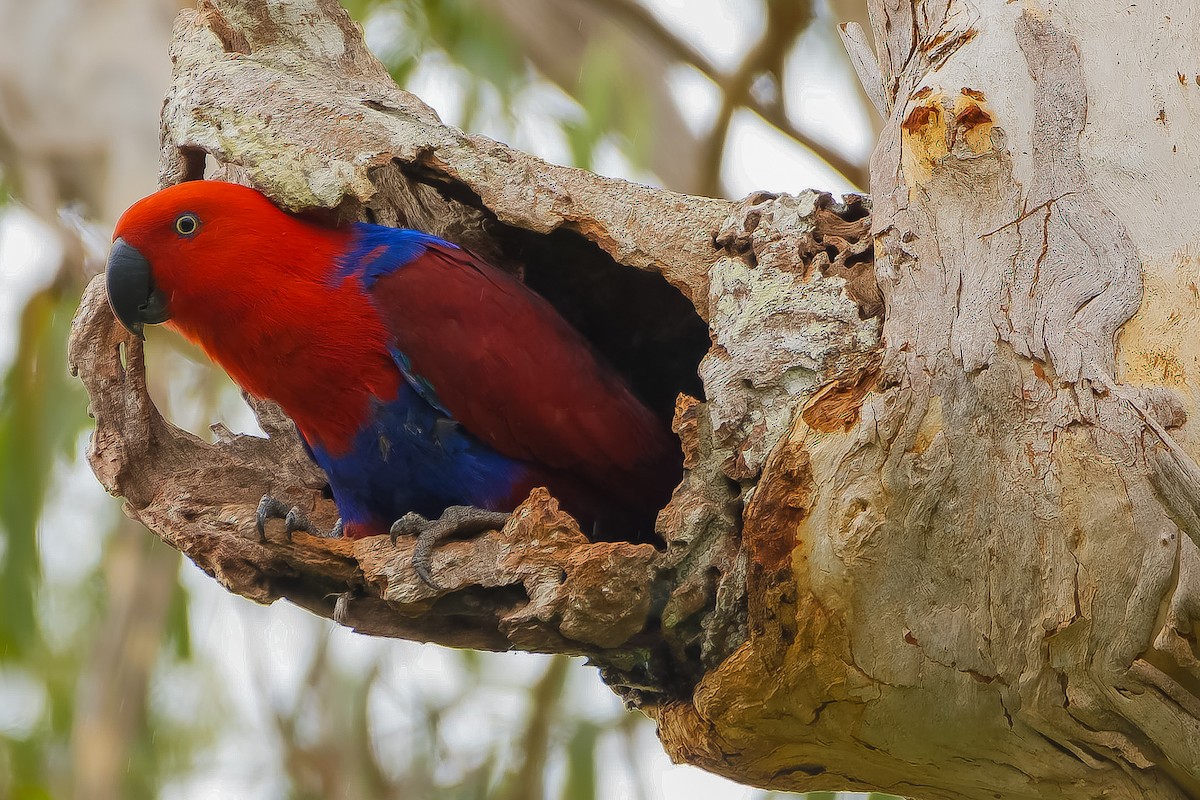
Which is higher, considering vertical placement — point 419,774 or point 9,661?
point 9,661

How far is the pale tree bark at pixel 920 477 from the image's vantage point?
91.1 inches

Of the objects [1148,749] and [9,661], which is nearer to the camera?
[1148,749]

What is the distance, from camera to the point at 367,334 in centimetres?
314

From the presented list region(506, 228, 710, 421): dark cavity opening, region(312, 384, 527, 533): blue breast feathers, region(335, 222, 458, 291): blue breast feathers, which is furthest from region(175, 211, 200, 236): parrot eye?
region(506, 228, 710, 421): dark cavity opening

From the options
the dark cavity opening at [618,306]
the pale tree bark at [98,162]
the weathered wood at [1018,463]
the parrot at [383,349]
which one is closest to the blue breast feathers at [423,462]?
the parrot at [383,349]

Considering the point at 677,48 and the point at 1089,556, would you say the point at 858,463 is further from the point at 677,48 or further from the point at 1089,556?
the point at 677,48

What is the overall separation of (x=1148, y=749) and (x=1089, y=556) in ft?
1.32

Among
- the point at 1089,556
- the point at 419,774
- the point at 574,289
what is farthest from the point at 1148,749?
the point at 419,774

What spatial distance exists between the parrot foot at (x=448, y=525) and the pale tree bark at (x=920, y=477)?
8cm

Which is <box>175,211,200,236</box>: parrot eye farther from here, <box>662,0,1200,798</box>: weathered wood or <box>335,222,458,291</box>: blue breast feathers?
<box>662,0,1200,798</box>: weathered wood

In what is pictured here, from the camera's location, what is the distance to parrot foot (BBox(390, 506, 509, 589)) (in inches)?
106

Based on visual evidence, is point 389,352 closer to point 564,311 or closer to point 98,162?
point 564,311

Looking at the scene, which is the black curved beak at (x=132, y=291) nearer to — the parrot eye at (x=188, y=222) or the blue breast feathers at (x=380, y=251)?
the parrot eye at (x=188, y=222)

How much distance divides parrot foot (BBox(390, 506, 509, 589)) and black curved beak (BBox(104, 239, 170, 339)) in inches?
35.1
